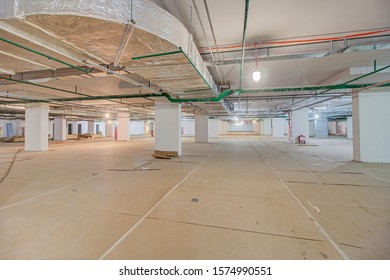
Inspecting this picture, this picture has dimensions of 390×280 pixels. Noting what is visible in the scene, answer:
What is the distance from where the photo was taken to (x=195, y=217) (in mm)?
1807

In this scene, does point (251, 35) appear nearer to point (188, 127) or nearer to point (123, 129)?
point (123, 129)

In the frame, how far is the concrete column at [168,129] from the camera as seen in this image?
5.77 meters

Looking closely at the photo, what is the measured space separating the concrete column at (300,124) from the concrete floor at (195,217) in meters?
7.77

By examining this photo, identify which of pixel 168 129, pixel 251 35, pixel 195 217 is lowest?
pixel 195 217

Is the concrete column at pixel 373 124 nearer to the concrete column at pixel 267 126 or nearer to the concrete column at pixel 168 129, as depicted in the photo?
the concrete column at pixel 168 129

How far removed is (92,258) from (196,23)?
3.14 m

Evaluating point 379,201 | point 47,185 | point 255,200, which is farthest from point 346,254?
point 47,185

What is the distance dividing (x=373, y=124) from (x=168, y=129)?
595cm

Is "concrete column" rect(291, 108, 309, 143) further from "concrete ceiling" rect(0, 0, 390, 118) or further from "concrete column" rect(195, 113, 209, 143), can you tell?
"concrete ceiling" rect(0, 0, 390, 118)

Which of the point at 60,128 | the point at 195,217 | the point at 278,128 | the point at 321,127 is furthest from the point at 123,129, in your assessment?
the point at 321,127

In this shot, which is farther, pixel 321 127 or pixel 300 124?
pixel 321 127

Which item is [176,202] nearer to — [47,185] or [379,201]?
[47,185]

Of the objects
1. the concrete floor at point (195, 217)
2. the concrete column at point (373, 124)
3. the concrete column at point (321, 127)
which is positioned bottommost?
the concrete floor at point (195, 217)

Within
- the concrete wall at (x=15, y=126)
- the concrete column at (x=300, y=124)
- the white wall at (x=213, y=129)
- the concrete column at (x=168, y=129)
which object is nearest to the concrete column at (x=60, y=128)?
the concrete wall at (x=15, y=126)
